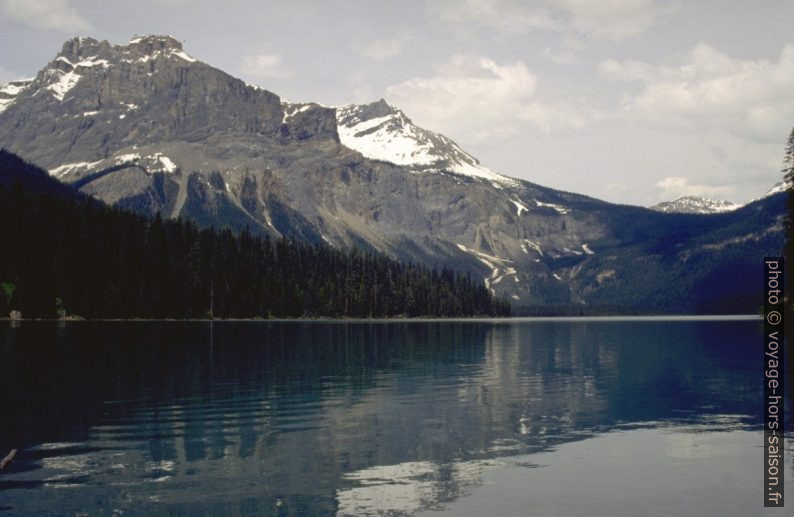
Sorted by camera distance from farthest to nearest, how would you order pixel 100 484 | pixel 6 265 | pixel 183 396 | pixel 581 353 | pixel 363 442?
pixel 6 265, pixel 581 353, pixel 183 396, pixel 363 442, pixel 100 484

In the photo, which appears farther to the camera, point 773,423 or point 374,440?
point 773,423

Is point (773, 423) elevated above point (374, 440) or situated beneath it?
situated beneath

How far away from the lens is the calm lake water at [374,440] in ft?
82.4

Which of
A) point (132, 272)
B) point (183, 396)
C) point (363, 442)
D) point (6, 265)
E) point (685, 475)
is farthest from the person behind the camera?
point (132, 272)

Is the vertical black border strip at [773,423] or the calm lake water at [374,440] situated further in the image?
the vertical black border strip at [773,423]

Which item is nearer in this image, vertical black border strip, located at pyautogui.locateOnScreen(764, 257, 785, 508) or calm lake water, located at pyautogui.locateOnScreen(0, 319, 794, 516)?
calm lake water, located at pyautogui.locateOnScreen(0, 319, 794, 516)

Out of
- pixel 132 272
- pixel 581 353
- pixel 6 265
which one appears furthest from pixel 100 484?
pixel 132 272

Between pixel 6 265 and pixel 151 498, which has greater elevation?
pixel 6 265

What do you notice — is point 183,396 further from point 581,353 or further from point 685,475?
point 581,353

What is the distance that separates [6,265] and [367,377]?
130748mm

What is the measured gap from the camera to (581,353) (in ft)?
343

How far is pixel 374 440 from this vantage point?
35.7 metres

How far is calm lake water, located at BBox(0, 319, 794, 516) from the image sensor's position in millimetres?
25109

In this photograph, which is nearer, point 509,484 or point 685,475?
point 509,484
